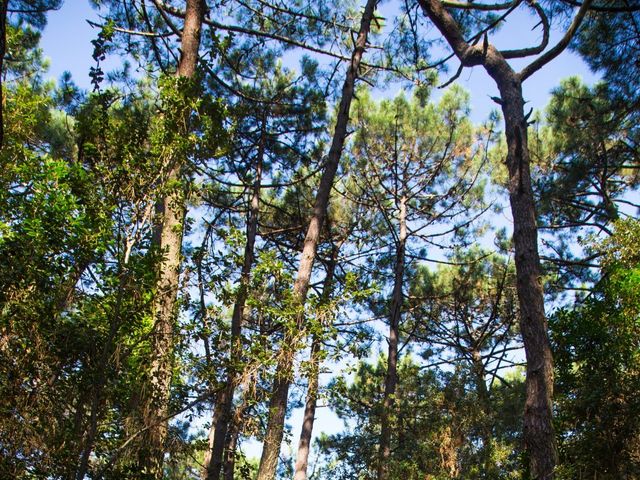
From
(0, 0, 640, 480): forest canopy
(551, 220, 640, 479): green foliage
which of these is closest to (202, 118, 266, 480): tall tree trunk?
(0, 0, 640, 480): forest canopy

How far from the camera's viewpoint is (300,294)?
5.08m

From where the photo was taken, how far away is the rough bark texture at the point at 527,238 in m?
4.12

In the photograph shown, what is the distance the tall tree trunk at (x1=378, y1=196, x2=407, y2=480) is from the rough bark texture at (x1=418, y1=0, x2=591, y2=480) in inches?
181

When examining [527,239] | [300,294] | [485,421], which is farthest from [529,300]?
[485,421]

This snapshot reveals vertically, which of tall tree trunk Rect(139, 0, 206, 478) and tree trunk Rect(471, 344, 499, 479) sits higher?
tree trunk Rect(471, 344, 499, 479)

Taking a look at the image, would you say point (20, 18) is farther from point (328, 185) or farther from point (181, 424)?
point (181, 424)

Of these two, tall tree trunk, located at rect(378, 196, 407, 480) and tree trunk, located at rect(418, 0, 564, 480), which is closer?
tree trunk, located at rect(418, 0, 564, 480)

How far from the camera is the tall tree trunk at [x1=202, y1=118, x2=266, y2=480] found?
13.9ft

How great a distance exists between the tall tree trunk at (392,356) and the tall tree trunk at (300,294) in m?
3.89

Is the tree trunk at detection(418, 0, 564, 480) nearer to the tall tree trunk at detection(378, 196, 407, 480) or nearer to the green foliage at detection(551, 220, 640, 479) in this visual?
the green foliage at detection(551, 220, 640, 479)

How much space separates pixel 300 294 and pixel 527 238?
2012 millimetres

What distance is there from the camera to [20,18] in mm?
8273

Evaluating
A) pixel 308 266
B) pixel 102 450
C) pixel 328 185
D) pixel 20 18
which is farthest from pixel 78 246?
pixel 20 18

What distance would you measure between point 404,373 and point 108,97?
9816 millimetres
